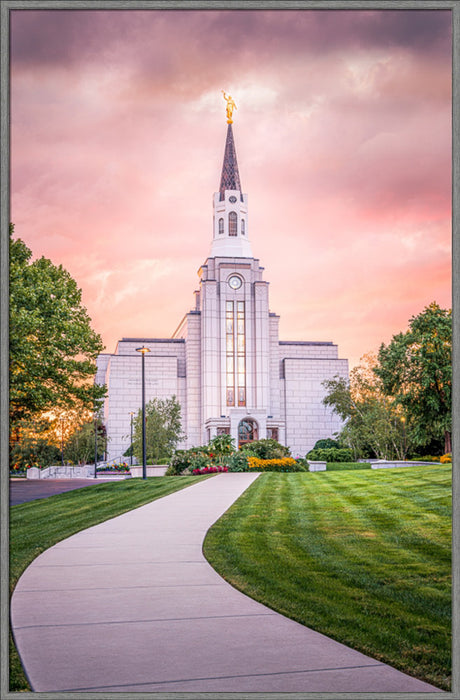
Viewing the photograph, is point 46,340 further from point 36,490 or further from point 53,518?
point 53,518

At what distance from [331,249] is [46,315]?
15.8 m

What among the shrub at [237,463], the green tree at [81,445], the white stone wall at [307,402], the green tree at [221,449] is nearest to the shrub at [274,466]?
the shrub at [237,463]

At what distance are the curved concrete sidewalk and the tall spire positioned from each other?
75.4m

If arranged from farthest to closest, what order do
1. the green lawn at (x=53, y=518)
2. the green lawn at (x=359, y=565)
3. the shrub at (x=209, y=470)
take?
1. the shrub at (x=209, y=470)
2. the green lawn at (x=53, y=518)
3. the green lawn at (x=359, y=565)

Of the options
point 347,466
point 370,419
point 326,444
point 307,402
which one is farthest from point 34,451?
point 347,466

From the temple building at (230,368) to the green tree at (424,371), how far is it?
119 ft

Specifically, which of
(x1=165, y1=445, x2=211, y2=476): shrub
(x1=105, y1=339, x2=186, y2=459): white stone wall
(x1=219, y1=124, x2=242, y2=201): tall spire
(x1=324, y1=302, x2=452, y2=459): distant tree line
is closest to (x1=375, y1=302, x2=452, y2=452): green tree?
(x1=324, y1=302, x2=452, y2=459): distant tree line

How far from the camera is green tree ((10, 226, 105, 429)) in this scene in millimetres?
19000

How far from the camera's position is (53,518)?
13.9 meters

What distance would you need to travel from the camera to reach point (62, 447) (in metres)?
60.2

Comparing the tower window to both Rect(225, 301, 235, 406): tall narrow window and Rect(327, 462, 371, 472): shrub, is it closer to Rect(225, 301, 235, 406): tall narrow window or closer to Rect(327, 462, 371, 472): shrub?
Rect(225, 301, 235, 406): tall narrow window

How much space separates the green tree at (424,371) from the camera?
3103cm

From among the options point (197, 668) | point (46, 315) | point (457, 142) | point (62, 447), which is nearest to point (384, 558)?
point (197, 668)

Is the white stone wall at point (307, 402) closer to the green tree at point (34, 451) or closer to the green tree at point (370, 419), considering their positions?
the green tree at point (370, 419)
